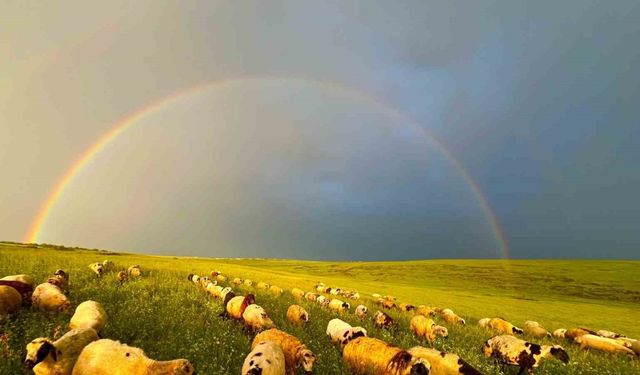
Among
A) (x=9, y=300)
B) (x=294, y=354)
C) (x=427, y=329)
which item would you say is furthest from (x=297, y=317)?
(x=9, y=300)

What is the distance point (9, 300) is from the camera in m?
10.6

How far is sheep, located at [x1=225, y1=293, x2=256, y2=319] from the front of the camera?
45.0ft

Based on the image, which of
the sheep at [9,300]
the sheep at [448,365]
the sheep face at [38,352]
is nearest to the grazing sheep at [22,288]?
the sheep at [9,300]

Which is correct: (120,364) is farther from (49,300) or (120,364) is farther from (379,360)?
(49,300)

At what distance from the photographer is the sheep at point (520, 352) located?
1135cm

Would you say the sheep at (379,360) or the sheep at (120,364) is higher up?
the sheep at (120,364)

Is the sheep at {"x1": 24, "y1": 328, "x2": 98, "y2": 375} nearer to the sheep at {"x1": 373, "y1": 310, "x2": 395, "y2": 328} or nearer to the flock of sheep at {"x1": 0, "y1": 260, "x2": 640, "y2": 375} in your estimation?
the flock of sheep at {"x1": 0, "y1": 260, "x2": 640, "y2": 375}

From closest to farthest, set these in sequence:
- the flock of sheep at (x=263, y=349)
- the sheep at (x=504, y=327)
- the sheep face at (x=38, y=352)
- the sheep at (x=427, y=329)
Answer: the sheep face at (x=38, y=352) → the flock of sheep at (x=263, y=349) → the sheep at (x=427, y=329) → the sheep at (x=504, y=327)

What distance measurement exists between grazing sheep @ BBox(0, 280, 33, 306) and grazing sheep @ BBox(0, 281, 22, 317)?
0.54 meters

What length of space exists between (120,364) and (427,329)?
39.4 feet

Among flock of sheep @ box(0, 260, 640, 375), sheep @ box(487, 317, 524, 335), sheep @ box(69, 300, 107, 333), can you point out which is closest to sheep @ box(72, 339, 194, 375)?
flock of sheep @ box(0, 260, 640, 375)

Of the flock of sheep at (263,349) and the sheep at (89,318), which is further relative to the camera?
the sheep at (89,318)

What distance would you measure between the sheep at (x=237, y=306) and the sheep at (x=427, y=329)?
7.29 metres

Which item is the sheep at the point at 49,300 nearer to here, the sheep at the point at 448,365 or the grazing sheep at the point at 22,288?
the grazing sheep at the point at 22,288
